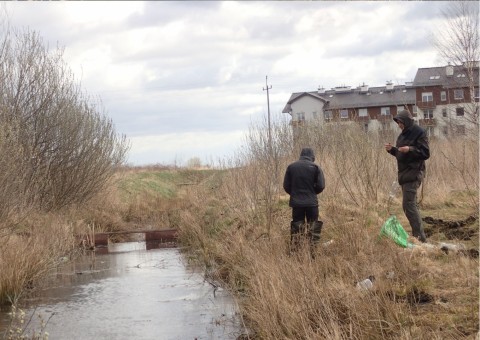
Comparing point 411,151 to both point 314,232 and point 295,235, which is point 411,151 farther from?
point 295,235

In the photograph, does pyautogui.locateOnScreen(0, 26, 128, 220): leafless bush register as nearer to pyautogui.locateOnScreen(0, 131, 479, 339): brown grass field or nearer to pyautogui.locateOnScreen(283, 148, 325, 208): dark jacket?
pyautogui.locateOnScreen(0, 131, 479, 339): brown grass field

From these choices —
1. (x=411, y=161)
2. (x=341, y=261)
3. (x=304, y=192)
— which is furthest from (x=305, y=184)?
(x=341, y=261)

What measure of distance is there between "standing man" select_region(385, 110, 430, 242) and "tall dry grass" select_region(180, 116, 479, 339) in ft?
2.01

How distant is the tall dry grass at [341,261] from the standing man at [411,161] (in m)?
0.61

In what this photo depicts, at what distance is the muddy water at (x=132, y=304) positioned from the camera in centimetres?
949

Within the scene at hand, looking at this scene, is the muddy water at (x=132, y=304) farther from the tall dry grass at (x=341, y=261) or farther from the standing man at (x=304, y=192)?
the standing man at (x=304, y=192)

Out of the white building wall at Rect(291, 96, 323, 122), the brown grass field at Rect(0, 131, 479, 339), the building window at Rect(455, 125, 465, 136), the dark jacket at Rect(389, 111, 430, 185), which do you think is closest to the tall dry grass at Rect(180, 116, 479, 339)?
the brown grass field at Rect(0, 131, 479, 339)

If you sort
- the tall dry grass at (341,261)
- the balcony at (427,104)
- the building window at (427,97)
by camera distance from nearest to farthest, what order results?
the tall dry grass at (341,261)
the balcony at (427,104)
the building window at (427,97)

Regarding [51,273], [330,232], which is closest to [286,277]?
[330,232]

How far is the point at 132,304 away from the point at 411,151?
5.29m

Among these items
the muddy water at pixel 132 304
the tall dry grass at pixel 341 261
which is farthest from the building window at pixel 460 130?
the muddy water at pixel 132 304

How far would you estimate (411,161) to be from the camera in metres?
9.61

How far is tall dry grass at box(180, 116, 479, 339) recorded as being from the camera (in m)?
6.32

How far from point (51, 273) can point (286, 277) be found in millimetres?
7884
